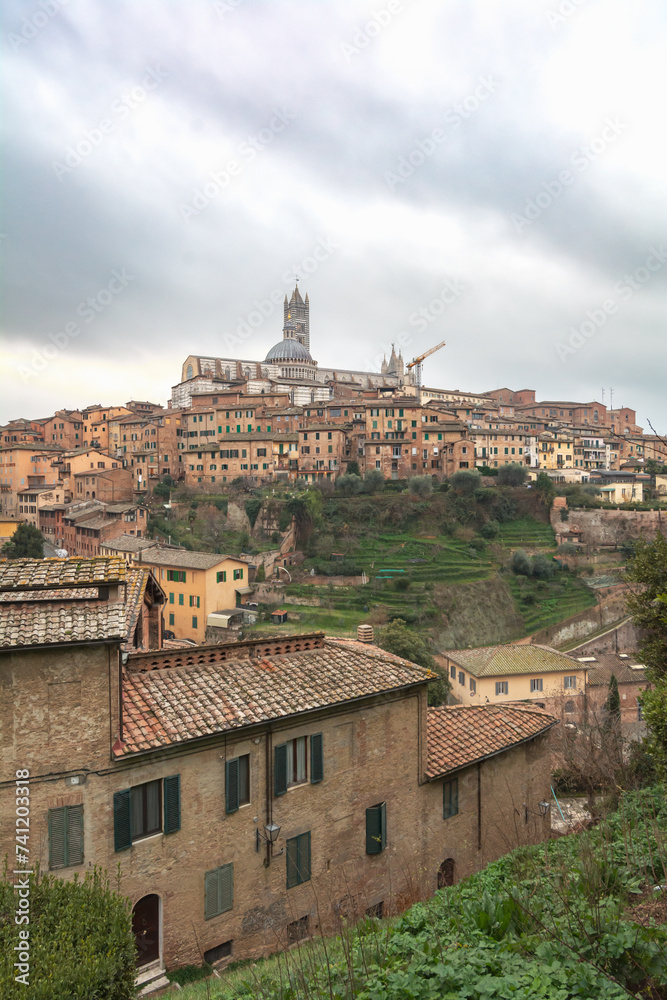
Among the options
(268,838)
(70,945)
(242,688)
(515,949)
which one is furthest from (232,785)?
(515,949)

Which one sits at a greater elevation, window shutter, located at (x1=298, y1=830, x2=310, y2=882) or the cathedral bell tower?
the cathedral bell tower

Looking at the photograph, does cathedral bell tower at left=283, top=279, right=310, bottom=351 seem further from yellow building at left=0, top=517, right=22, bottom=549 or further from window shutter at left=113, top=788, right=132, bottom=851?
window shutter at left=113, top=788, right=132, bottom=851

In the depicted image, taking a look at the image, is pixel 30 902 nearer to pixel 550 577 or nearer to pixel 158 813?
pixel 158 813

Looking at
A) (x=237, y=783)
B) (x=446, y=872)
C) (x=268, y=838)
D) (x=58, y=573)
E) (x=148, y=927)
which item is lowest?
(x=446, y=872)

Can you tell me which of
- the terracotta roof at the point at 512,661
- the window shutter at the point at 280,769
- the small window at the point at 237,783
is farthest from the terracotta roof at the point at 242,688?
the terracotta roof at the point at 512,661

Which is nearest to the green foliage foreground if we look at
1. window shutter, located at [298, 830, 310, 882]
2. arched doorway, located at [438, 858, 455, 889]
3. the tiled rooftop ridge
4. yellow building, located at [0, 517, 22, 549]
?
window shutter, located at [298, 830, 310, 882]

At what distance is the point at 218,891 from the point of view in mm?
10219

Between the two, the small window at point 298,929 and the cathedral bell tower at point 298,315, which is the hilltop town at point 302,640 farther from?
the cathedral bell tower at point 298,315

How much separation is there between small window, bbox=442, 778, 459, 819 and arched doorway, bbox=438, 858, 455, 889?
0.99m

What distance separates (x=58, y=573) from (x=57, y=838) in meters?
3.82

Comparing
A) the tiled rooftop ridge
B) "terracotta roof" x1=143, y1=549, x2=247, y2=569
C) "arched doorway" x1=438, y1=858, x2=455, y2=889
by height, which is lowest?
"arched doorway" x1=438, y1=858, x2=455, y2=889

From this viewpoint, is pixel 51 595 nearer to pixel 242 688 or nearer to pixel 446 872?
pixel 242 688

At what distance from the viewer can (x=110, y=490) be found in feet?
223

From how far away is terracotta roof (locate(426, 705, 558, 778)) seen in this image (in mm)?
13805
